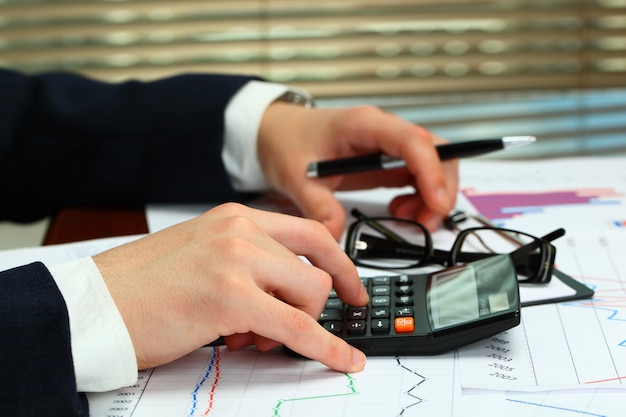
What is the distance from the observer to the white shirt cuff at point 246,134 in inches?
37.5

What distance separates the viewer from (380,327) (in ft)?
1.83

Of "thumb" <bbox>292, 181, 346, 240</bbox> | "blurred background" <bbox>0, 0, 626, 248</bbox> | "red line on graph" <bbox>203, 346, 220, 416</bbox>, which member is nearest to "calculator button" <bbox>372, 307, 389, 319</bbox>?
"red line on graph" <bbox>203, 346, 220, 416</bbox>

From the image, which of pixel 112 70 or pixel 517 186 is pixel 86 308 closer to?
pixel 517 186

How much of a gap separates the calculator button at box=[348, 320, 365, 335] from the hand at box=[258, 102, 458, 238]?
0.25 m

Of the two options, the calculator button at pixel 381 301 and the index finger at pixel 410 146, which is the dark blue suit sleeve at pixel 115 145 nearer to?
the index finger at pixel 410 146

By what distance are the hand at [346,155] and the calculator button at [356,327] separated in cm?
25

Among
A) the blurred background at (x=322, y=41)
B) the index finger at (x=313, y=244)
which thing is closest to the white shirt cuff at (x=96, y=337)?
the index finger at (x=313, y=244)

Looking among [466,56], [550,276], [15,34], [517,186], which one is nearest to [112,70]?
[15,34]

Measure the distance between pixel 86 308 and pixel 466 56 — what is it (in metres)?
1.73

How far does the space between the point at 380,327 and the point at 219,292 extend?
0.11 metres

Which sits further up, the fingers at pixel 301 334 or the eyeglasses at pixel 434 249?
the fingers at pixel 301 334

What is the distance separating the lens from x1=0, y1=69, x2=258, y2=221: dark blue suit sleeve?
3.16ft

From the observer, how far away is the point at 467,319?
556mm

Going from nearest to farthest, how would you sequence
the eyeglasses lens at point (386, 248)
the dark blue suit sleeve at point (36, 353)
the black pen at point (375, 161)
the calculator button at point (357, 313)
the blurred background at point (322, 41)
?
the dark blue suit sleeve at point (36, 353)
the calculator button at point (357, 313)
the eyeglasses lens at point (386, 248)
the black pen at point (375, 161)
the blurred background at point (322, 41)
